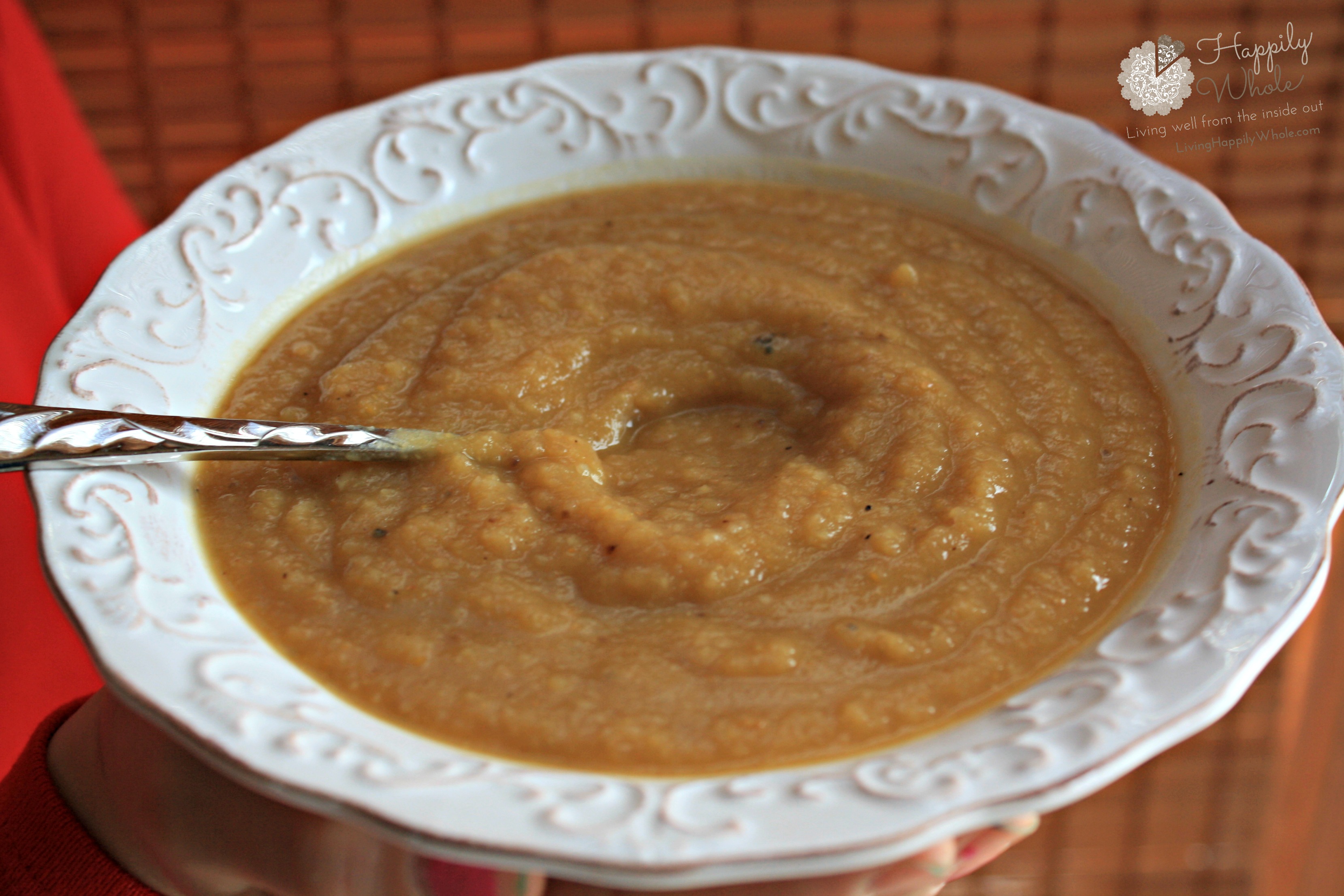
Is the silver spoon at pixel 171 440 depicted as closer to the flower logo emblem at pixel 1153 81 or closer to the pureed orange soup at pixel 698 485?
the pureed orange soup at pixel 698 485

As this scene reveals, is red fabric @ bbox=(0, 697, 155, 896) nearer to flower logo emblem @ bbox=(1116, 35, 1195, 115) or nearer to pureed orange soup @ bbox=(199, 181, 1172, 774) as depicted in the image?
pureed orange soup @ bbox=(199, 181, 1172, 774)

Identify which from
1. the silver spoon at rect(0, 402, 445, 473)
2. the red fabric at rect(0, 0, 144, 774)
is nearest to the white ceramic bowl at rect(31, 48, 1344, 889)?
the silver spoon at rect(0, 402, 445, 473)

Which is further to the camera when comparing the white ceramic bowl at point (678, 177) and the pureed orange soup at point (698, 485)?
the pureed orange soup at point (698, 485)

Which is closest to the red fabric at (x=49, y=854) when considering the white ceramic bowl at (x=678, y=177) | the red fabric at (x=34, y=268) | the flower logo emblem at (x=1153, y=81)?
the red fabric at (x=34, y=268)

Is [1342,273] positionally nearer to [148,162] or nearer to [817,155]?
[817,155]

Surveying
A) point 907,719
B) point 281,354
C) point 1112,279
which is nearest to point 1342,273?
point 1112,279
